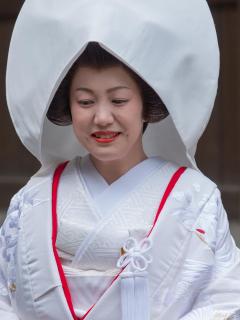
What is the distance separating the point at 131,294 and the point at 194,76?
0.49 m

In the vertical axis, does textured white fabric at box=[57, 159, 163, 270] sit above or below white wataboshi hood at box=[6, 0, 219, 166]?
below

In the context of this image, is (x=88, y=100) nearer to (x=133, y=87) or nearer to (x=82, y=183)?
(x=133, y=87)

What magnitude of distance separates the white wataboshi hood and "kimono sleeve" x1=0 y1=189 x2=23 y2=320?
0.17 m

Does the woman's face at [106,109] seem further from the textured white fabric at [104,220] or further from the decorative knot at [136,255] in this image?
the decorative knot at [136,255]

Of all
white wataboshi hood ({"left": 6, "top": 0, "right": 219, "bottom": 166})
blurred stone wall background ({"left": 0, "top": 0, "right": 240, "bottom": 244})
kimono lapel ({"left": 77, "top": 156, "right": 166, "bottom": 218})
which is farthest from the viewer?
blurred stone wall background ({"left": 0, "top": 0, "right": 240, "bottom": 244})

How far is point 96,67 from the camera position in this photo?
5.85ft

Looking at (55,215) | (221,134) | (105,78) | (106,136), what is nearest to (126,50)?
(105,78)

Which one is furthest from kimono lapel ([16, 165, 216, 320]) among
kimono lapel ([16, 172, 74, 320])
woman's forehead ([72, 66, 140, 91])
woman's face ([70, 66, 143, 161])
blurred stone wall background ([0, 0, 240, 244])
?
blurred stone wall background ([0, 0, 240, 244])

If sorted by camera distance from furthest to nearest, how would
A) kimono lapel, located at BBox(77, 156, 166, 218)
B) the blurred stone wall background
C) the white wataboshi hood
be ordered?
the blurred stone wall background, kimono lapel, located at BBox(77, 156, 166, 218), the white wataboshi hood

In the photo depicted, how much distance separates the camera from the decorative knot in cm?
176

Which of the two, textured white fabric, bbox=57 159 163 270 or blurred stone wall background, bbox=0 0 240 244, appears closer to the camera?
textured white fabric, bbox=57 159 163 270

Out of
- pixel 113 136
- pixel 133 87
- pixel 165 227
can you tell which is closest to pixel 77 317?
pixel 165 227

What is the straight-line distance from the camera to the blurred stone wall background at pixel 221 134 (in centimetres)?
475

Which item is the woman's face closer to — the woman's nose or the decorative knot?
the woman's nose
